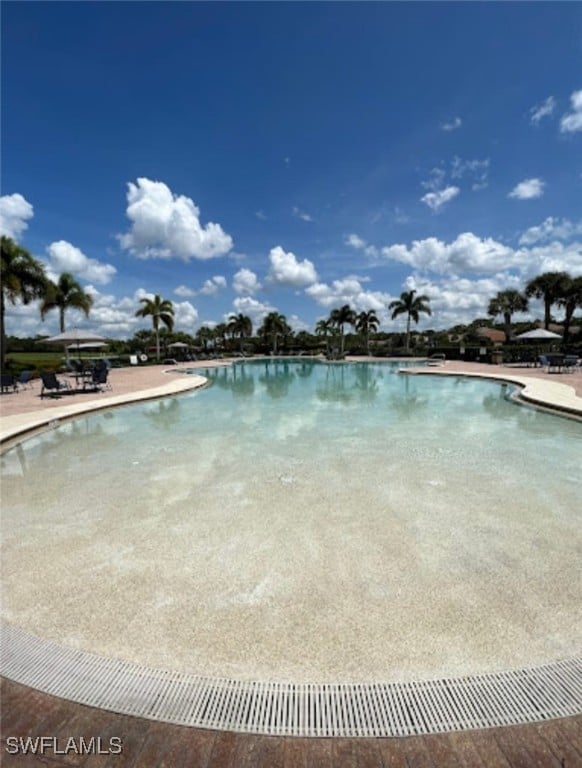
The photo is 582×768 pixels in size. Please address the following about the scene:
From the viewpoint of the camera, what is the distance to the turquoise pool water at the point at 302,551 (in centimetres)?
233

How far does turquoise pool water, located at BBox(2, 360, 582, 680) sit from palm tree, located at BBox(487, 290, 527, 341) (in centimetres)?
3927

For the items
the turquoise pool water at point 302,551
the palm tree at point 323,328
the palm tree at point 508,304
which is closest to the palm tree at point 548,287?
the palm tree at point 508,304

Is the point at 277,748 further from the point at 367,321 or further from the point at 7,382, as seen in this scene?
the point at 367,321

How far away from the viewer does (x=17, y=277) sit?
62.4 ft

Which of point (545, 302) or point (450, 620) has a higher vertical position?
point (545, 302)

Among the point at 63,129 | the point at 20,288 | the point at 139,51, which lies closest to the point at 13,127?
the point at 63,129

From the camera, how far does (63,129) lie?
14.0 meters

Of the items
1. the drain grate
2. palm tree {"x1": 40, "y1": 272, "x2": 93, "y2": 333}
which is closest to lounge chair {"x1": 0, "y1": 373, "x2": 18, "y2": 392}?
palm tree {"x1": 40, "y1": 272, "x2": 93, "y2": 333}

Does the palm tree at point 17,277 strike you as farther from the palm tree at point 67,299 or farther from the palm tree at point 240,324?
the palm tree at point 240,324

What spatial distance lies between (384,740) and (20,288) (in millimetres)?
23483

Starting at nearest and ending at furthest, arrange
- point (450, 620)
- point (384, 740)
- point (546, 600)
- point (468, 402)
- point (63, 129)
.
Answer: point (384, 740)
point (450, 620)
point (546, 600)
point (468, 402)
point (63, 129)

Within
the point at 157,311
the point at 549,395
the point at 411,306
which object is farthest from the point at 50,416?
the point at 411,306

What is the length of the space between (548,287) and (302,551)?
4027cm

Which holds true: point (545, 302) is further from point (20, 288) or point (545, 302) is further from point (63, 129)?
point (20, 288)
